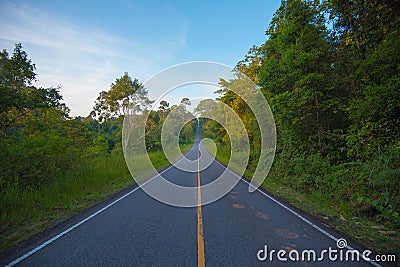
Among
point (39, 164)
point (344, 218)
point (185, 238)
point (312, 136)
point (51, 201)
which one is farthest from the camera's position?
point (312, 136)

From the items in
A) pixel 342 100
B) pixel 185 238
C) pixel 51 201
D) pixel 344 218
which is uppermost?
pixel 342 100

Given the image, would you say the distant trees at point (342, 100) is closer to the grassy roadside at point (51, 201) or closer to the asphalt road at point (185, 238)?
the asphalt road at point (185, 238)

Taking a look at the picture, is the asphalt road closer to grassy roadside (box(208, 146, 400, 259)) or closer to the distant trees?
grassy roadside (box(208, 146, 400, 259))

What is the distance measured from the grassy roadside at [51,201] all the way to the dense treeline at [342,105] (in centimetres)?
698

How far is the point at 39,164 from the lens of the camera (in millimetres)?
7477

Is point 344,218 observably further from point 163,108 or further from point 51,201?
point 163,108

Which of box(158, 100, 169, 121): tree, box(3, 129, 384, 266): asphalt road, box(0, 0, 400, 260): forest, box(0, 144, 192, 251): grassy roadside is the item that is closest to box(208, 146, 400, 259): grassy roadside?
box(0, 0, 400, 260): forest

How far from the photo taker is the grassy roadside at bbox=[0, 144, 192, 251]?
4557 mm

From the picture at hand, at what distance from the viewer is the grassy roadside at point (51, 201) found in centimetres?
456

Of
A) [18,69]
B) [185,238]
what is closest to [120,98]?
[18,69]

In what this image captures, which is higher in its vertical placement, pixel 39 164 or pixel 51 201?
pixel 39 164

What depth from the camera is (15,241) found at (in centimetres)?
394

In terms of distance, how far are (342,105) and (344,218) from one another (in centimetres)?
457

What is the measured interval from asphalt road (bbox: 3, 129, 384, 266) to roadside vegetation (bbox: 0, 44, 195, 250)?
3.61ft
